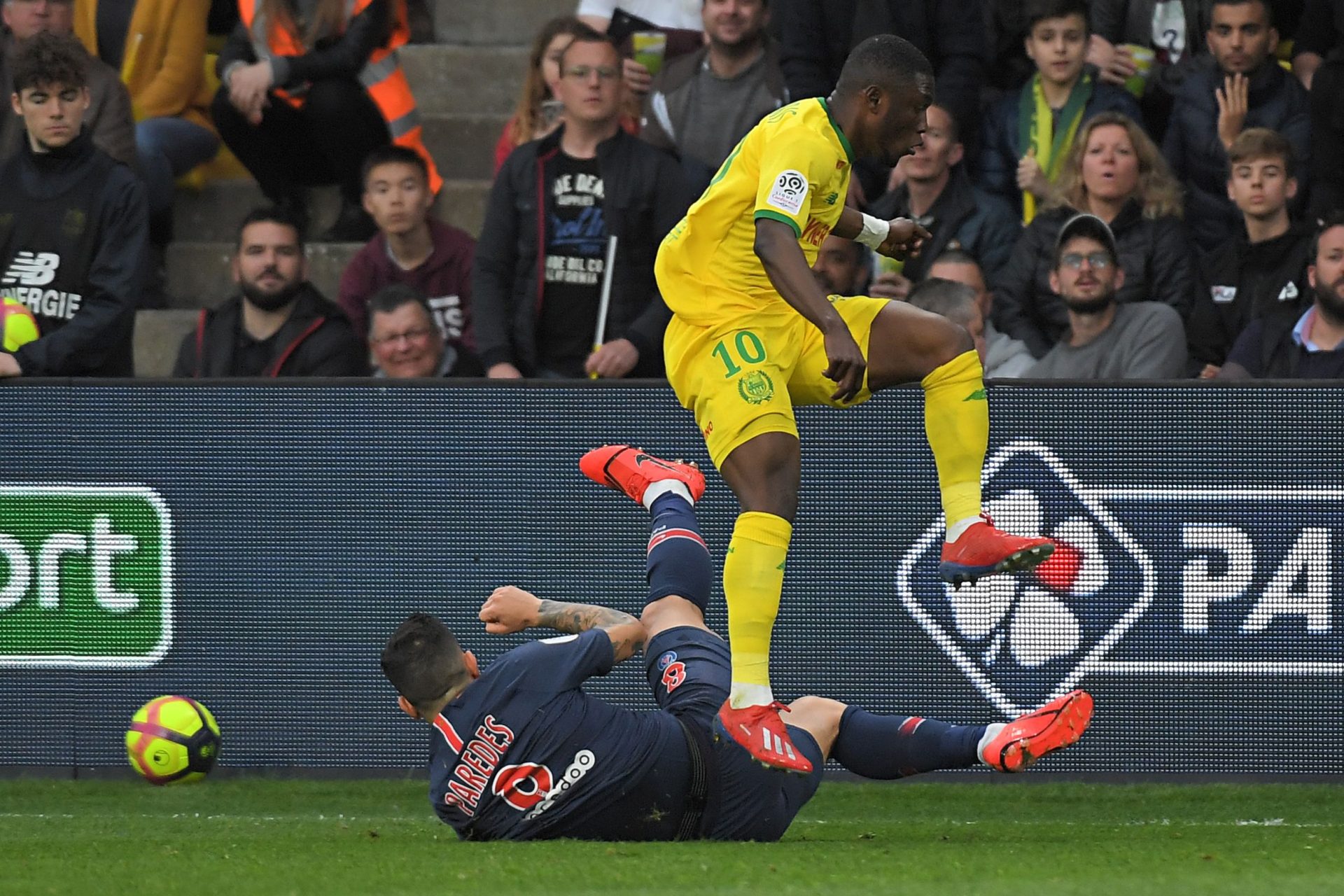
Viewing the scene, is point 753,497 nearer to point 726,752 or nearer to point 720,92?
point 726,752

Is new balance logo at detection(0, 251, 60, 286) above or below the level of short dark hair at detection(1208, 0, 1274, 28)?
below

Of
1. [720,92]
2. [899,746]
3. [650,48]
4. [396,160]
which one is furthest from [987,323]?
[899,746]

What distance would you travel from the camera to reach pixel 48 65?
9055mm

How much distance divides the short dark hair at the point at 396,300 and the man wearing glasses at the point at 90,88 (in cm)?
168

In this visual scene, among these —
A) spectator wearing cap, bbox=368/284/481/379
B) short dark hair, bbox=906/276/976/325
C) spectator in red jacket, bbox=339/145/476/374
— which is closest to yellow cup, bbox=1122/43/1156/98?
short dark hair, bbox=906/276/976/325

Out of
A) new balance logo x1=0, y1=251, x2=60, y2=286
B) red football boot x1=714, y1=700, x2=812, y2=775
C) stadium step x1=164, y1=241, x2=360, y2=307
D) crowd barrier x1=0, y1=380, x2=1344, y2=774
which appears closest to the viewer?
red football boot x1=714, y1=700, x2=812, y2=775

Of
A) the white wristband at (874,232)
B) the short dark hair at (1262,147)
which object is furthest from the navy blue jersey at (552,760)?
the short dark hair at (1262,147)

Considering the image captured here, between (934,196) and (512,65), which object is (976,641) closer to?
(934,196)

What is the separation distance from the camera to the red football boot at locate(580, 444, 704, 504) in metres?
7.10

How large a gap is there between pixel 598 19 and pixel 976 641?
4107 mm

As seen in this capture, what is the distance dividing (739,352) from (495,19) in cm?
664

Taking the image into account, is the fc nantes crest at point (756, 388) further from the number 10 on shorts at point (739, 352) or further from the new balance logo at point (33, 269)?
the new balance logo at point (33, 269)

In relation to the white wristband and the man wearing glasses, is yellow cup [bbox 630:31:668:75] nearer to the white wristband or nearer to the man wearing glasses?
the man wearing glasses

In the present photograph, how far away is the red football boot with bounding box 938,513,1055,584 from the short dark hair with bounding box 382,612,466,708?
151 cm
